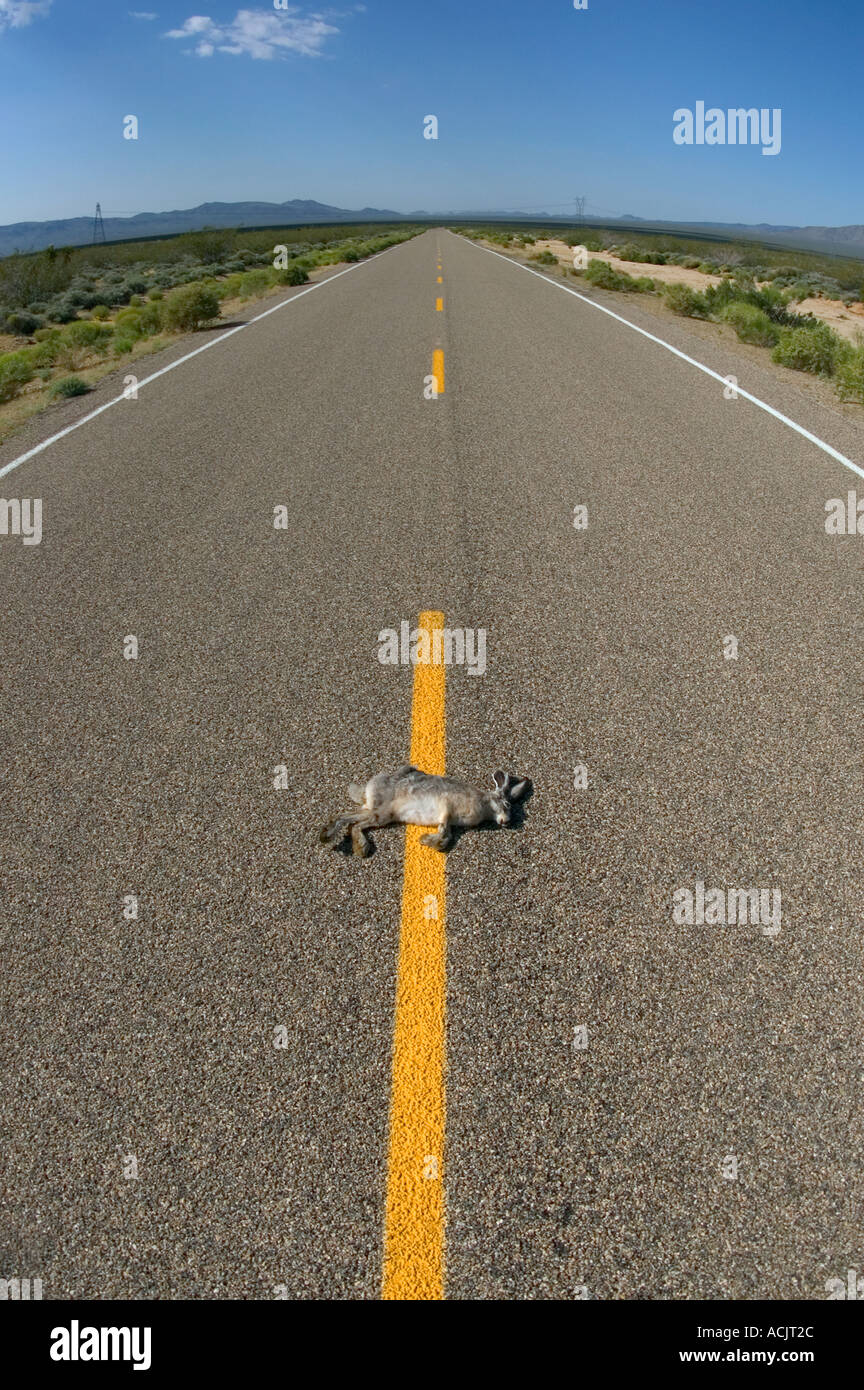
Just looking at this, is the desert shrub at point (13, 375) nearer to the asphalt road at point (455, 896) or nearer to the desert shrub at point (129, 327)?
the desert shrub at point (129, 327)

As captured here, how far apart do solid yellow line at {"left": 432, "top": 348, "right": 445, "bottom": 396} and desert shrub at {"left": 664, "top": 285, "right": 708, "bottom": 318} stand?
340 inches

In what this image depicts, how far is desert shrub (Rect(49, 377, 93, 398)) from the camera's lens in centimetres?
1153

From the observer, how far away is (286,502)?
7117mm

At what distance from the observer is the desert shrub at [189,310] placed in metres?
16.9

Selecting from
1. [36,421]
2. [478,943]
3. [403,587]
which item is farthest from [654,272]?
[478,943]

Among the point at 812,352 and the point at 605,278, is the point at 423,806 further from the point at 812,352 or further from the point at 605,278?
the point at 605,278

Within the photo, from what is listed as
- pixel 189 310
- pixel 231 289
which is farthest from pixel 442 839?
pixel 231 289

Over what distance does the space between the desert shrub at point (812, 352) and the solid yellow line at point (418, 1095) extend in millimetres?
12161

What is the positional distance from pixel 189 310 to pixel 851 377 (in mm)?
12170

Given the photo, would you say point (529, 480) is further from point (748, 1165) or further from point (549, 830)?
point (748, 1165)

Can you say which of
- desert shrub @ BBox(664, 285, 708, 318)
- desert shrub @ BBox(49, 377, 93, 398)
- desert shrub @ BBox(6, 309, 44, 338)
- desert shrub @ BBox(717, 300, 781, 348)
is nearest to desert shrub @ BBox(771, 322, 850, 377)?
desert shrub @ BBox(717, 300, 781, 348)

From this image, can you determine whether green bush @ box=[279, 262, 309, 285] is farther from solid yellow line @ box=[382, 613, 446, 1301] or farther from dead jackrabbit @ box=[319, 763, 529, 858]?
solid yellow line @ box=[382, 613, 446, 1301]

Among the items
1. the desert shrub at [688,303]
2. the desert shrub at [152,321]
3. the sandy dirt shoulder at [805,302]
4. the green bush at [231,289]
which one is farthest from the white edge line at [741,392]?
the green bush at [231,289]

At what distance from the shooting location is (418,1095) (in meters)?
2.39
